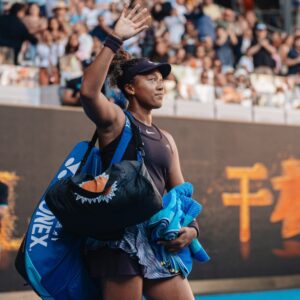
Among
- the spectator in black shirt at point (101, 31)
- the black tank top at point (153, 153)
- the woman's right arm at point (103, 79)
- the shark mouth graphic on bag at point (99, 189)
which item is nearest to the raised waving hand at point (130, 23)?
the woman's right arm at point (103, 79)

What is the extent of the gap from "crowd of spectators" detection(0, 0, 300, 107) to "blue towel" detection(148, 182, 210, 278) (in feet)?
15.9

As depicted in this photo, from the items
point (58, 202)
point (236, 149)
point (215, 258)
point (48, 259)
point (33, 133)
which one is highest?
point (58, 202)

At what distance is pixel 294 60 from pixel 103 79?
1064 cm

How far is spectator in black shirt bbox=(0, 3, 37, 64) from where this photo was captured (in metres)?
10.0

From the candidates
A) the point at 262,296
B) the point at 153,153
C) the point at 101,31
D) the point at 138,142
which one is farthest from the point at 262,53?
the point at 138,142

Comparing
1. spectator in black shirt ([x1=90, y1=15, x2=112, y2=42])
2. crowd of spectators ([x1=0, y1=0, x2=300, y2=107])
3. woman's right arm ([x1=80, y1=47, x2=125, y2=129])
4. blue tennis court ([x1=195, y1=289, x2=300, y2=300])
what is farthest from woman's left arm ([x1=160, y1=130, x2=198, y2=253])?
spectator in black shirt ([x1=90, y1=15, x2=112, y2=42])

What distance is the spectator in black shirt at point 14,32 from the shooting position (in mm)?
10048

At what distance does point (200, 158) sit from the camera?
991 centimetres

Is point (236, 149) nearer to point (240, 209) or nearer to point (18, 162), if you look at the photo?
point (240, 209)

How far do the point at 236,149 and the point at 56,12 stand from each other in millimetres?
3150

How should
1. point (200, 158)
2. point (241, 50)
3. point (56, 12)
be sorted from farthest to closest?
1. point (241, 50)
2. point (56, 12)
3. point (200, 158)

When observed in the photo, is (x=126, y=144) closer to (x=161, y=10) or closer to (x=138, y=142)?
(x=138, y=142)

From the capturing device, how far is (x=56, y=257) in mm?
4012

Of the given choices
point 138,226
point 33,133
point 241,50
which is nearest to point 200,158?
point 33,133
